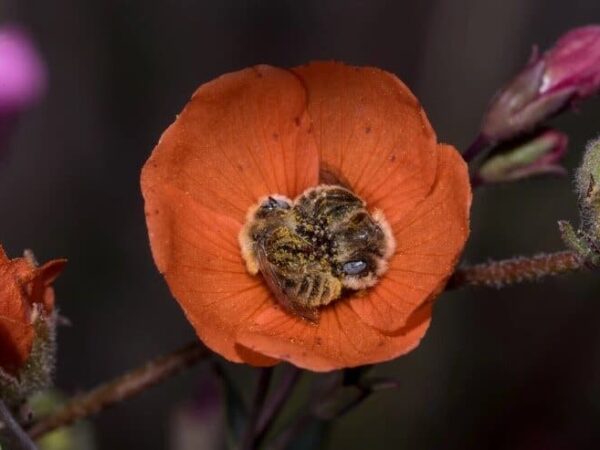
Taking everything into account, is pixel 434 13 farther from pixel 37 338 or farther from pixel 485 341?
pixel 37 338

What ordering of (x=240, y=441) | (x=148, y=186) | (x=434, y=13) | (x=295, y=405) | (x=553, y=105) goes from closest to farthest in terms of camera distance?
(x=148, y=186) < (x=553, y=105) < (x=240, y=441) < (x=295, y=405) < (x=434, y=13)

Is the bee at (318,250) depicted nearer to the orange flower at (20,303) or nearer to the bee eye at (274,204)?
the bee eye at (274,204)

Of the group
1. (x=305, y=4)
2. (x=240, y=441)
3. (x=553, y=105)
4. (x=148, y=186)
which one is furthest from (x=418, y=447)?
(x=305, y=4)

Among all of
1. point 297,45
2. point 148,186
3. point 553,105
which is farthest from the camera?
point 297,45

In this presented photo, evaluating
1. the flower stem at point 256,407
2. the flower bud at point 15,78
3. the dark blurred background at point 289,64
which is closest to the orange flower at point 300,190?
the flower stem at point 256,407

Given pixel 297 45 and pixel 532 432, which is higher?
pixel 297 45

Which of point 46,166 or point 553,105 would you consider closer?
point 553,105

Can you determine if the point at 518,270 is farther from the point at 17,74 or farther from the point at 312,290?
the point at 17,74

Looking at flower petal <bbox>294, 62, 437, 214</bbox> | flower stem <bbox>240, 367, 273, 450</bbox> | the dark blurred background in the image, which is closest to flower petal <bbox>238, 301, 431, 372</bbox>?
flower stem <bbox>240, 367, 273, 450</bbox>

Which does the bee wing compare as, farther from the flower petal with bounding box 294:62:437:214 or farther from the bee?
the flower petal with bounding box 294:62:437:214
